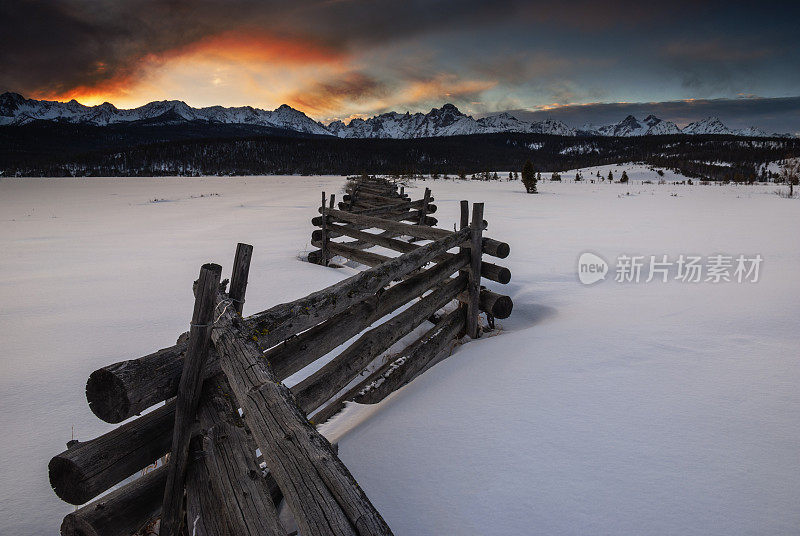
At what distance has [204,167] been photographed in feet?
321

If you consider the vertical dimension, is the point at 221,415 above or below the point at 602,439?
above

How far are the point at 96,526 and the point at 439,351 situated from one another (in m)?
3.51

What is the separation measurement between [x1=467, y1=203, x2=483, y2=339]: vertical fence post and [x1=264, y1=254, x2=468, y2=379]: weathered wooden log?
16.8 inches

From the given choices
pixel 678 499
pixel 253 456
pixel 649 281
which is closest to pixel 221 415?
pixel 253 456

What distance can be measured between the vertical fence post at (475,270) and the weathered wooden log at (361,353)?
0.26 meters

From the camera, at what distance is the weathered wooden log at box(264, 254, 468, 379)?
2.71 m

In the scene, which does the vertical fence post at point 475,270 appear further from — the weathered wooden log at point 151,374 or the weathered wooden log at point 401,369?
the weathered wooden log at point 151,374

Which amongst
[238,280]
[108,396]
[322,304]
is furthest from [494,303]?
[108,396]

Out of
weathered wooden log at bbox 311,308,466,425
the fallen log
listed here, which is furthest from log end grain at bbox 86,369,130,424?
weathered wooden log at bbox 311,308,466,425

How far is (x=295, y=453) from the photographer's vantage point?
4.99ft

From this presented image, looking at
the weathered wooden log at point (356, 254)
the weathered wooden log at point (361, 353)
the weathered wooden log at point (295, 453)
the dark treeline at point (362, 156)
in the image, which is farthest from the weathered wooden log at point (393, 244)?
the dark treeline at point (362, 156)

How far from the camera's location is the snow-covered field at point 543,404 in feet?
6.84

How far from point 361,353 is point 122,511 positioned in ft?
6.63

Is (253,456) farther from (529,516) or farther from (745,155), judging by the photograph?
(745,155)
